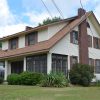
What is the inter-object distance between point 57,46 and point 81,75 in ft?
12.6

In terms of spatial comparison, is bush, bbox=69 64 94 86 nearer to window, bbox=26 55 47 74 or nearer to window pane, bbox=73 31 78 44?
window, bbox=26 55 47 74

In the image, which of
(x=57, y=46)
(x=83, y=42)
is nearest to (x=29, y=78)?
(x=57, y=46)

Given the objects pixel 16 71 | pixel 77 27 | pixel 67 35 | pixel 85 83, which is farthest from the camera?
pixel 16 71

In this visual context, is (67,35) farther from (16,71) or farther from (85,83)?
(16,71)

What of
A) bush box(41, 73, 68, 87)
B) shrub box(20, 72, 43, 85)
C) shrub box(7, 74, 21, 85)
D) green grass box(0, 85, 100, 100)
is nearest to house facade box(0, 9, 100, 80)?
shrub box(20, 72, 43, 85)

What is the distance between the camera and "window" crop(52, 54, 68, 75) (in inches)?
1249

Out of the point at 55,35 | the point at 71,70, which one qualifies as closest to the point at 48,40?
the point at 55,35

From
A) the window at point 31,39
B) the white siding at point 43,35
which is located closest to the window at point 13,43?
the window at point 31,39

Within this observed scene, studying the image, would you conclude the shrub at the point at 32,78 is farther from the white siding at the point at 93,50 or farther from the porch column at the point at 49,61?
the white siding at the point at 93,50

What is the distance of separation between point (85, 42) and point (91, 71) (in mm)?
5477

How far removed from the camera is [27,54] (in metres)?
32.8

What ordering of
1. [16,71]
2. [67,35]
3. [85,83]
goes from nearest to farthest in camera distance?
[85,83] < [67,35] < [16,71]

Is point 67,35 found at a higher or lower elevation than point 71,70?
higher

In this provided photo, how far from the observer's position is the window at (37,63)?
1255 inches
